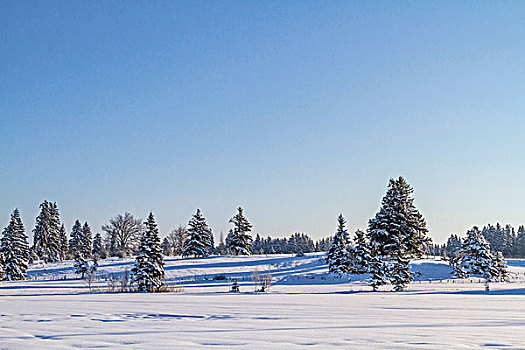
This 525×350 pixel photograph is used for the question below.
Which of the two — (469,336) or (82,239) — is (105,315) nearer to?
(469,336)

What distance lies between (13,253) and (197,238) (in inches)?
965

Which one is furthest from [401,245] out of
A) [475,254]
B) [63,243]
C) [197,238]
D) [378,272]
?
[63,243]

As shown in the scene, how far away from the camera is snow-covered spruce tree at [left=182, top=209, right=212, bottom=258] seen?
206 feet

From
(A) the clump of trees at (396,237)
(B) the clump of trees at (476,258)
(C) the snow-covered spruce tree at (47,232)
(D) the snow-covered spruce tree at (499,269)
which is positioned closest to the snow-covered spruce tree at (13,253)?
(C) the snow-covered spruce tree at (47,232)

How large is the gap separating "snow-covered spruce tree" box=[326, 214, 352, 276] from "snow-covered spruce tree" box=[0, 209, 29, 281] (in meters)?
32.8

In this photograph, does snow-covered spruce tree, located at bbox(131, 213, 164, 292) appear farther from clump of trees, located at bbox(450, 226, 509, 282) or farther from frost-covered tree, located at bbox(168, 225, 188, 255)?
frost-covered tree, located at bbox(168, 225, 188, 255)

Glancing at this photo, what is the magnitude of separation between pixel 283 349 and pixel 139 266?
1040 inches

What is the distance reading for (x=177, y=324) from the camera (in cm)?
741

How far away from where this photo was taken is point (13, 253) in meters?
→ 46.0

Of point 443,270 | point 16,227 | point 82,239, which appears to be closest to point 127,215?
point 82,239

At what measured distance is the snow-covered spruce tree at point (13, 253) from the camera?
44969 mm

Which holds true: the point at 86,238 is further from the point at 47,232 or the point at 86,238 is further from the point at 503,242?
the point at 503,242

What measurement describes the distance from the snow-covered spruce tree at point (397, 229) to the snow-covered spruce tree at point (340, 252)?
10702 mm

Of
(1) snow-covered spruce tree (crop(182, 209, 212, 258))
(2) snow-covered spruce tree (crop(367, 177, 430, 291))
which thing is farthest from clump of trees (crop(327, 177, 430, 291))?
(1) snow-covered spruce tree (crop(182, 209, 212, 258))
